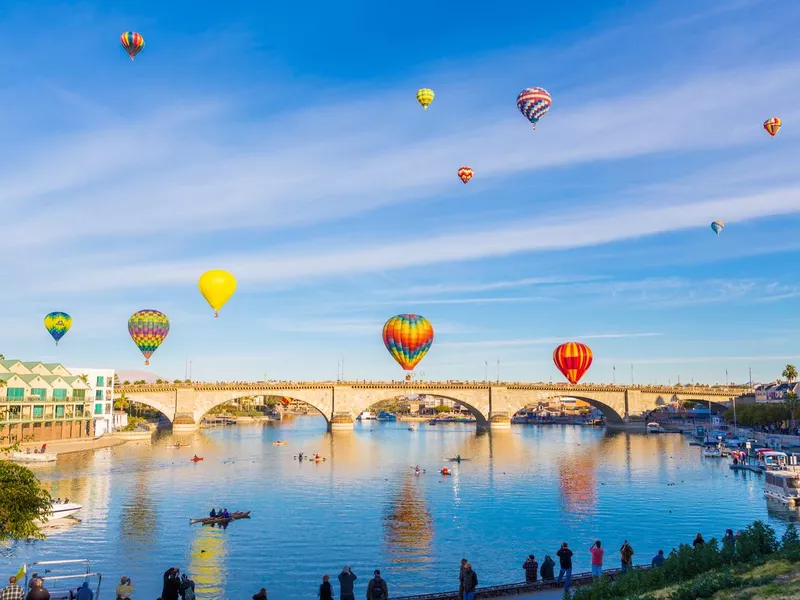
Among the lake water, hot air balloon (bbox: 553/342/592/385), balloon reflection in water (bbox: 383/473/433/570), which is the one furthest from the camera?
hot air balloon (bbox: 553/342/592/385)

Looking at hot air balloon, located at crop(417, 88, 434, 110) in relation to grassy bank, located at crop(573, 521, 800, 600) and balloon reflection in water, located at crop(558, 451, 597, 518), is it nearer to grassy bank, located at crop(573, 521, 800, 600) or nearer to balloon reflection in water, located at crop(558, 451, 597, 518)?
balloon reflection in water, located at crop(558, 451, 597, 518)

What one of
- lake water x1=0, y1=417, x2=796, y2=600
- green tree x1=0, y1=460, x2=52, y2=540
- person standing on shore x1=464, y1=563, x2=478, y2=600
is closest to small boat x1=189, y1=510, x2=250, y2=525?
lake water x1=0, y1=417, x2=796, y2=600

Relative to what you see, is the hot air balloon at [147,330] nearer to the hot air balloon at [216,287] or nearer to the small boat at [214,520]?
the hot air balloon at [216,287]

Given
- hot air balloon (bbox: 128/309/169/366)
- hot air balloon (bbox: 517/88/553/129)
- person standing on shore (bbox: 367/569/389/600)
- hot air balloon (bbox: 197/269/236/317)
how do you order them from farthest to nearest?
hot air balloon (bbox: 128/309/169/366), hot air balloon (bbox: 197/269/236/317), hot air balloon (bbox: 517/88/553/129), person standing on shore (bbox: 367/569/389/600)

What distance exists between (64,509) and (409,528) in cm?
2786

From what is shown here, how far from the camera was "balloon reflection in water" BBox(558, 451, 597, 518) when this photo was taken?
218 feet

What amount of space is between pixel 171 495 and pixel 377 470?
3038 centimetres

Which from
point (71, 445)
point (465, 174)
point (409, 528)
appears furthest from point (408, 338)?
point (409, 528)

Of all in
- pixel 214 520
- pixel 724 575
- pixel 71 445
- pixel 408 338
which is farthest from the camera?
pixel 408 338

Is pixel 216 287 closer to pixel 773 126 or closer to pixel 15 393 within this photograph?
pixel 15 393

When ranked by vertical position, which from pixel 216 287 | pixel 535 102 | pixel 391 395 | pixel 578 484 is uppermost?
pixel 535 102

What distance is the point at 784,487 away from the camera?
66312 mm

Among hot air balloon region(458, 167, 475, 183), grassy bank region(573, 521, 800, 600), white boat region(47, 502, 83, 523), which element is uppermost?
hot air balloon region(458, 167, 475, 183)

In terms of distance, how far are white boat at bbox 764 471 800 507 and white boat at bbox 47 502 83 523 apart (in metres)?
61.9
